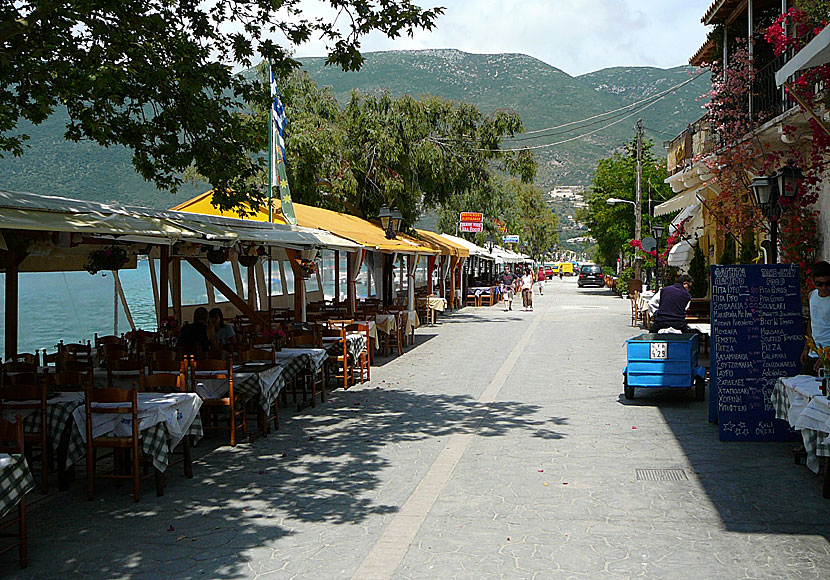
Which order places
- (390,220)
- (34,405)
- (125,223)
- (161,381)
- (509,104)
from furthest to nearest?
(509,104), (390,220), (125,223), (161,381), (34,405)

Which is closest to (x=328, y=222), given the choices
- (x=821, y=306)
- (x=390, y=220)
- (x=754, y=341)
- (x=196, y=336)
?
(x=390, y=220)

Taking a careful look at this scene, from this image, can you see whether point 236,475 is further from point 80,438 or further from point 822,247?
point 822,247

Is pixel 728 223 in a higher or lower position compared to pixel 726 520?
higher

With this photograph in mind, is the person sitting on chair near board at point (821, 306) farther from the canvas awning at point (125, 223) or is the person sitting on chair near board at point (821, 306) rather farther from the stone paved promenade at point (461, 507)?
the canvas awning at point (125, 223)

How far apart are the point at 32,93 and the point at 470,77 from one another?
582 ft

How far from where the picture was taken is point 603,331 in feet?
77.2

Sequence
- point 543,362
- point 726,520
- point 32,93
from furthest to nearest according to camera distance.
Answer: point 543,362 → point 32,93 → point 726,520

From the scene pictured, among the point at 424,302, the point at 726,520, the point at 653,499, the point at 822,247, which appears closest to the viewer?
the point at 726,520

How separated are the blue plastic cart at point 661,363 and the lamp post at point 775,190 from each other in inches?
71.9

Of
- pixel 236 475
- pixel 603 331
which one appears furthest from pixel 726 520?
pixel 603 331

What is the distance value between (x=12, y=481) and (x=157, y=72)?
263 inches

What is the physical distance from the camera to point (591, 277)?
6069 cm

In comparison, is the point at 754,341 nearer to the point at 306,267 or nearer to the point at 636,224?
the point at 306,267

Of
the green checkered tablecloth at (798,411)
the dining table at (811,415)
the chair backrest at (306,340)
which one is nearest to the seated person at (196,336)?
the chair backrest at (306,340)
